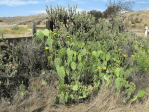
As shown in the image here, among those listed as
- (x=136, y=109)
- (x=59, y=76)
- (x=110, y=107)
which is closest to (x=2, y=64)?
(x=59, y=76)

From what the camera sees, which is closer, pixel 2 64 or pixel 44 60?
pixel 2 64

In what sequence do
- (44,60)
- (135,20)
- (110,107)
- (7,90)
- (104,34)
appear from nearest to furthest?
(110,107) < (7,90) < (44,60) < (104,34) < (135,20)

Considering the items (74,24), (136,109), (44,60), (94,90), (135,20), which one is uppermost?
(135,20)

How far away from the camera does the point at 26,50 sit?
353 centimetres

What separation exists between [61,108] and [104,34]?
472cm

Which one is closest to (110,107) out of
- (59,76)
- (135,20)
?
(59,76)

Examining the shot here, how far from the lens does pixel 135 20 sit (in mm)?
26828

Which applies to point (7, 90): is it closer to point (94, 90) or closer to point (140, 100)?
point (94, 90)

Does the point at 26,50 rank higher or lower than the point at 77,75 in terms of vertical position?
higher

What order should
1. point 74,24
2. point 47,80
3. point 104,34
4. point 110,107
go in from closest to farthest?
point 110,107 < point 47,80 < point 104,34 < point 74,24

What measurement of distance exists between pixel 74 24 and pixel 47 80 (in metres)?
4.38

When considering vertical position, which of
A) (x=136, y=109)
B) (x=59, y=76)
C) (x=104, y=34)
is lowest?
(x=136, y=109)

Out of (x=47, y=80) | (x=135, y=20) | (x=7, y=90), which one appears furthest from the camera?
(x=135, y=20)

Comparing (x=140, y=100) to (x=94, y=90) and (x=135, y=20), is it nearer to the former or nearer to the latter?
(x=94, y=90)
